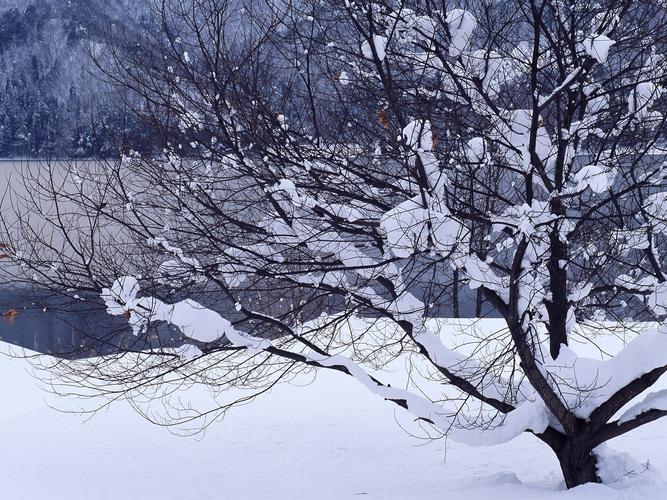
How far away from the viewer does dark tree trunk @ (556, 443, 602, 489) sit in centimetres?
744

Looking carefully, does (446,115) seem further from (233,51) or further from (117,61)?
(117,61)

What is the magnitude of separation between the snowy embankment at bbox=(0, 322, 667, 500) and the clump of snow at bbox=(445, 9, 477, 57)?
3.90 meters

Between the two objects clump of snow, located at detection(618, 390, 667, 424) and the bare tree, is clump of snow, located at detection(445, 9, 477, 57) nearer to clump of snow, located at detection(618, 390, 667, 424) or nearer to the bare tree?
the bare tree

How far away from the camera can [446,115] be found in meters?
6.51

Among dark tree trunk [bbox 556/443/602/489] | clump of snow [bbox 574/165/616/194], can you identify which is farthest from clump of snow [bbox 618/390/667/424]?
clump of snow [bbox 574/165/616/194]

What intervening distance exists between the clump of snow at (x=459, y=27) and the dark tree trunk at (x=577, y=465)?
12.2ft

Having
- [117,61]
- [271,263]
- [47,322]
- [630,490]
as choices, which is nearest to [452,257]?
[271,263]

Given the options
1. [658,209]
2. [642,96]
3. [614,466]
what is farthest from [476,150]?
[614,466]

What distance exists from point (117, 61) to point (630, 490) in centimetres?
597

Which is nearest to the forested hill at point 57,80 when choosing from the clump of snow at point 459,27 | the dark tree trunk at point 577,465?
the clump of snow at point 459,27

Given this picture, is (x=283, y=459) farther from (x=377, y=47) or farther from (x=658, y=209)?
(x=377, y=47)

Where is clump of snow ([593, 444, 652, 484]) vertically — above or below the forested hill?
below

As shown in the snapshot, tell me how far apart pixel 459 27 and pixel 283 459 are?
254 inches

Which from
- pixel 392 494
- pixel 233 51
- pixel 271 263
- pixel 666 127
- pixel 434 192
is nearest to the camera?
pixel 434 192
